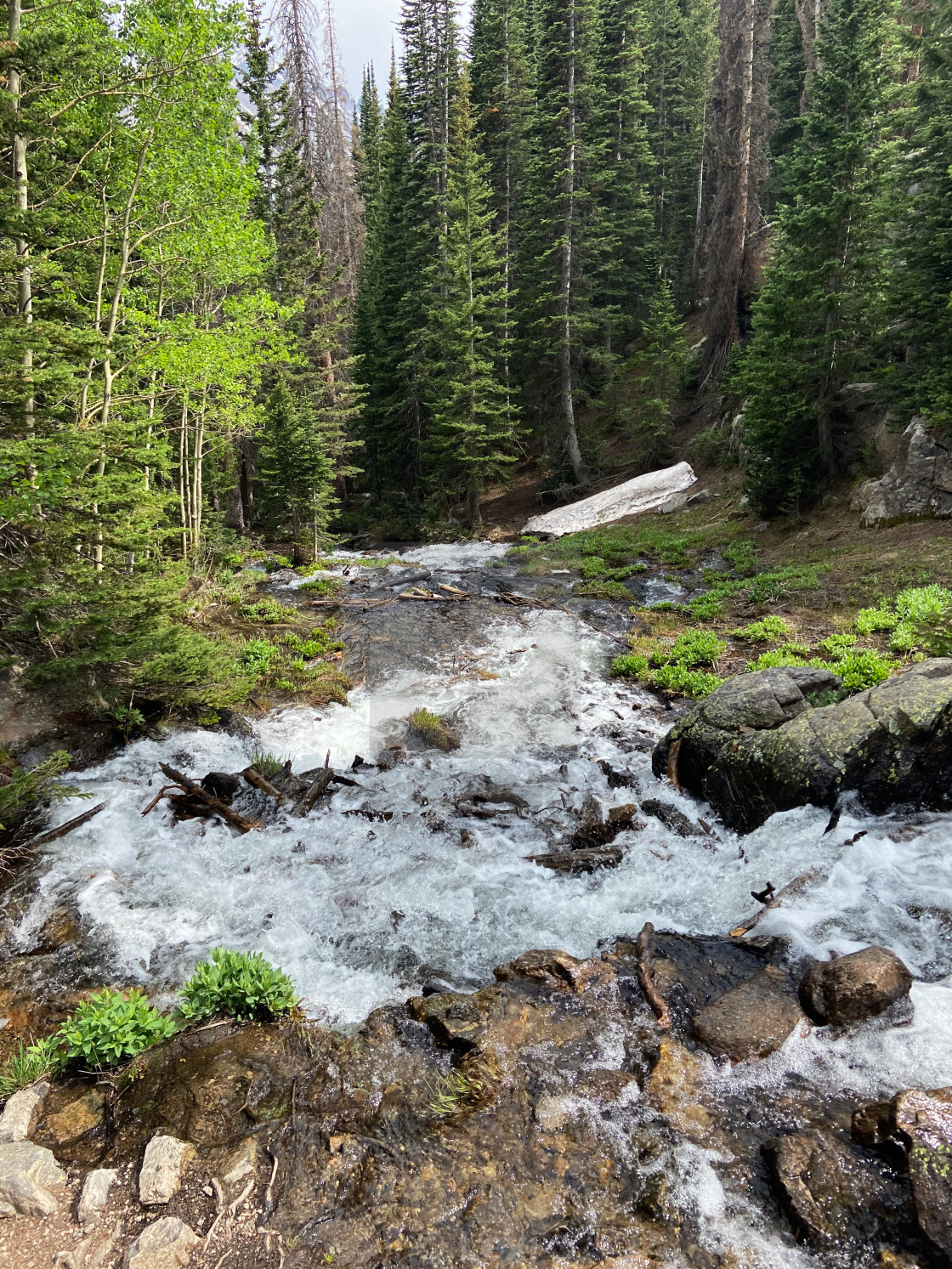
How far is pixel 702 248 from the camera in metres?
34.8

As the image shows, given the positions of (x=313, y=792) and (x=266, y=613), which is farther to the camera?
(x=266, y=613)

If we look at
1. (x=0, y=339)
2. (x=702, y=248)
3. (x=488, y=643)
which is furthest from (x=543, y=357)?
(x=0, y=339)

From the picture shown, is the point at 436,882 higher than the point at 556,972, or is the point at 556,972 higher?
the point at 556,972

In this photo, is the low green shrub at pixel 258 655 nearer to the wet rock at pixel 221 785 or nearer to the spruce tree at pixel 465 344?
the wet rock at pixel 221 785

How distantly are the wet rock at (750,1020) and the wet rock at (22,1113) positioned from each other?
430 centimetres

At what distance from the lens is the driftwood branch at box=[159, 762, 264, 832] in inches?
285

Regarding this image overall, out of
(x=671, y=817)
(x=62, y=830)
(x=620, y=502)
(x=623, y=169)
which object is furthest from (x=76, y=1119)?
(x=623, y=169)

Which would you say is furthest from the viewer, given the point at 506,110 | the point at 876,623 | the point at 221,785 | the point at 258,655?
the point at 506,110

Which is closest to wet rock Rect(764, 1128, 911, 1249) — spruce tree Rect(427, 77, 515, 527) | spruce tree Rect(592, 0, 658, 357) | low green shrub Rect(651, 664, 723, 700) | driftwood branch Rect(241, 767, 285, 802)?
driftwood branch Rect(241, 767, 285, 802)

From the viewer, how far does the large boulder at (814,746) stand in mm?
6250

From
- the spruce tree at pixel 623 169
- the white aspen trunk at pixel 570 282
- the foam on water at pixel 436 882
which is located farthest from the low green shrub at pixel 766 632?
the spruce tree at pixel 623 169

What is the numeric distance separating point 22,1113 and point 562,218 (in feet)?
105

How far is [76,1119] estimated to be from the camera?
12.2ft

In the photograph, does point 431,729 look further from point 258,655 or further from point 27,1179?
point 27,1179
